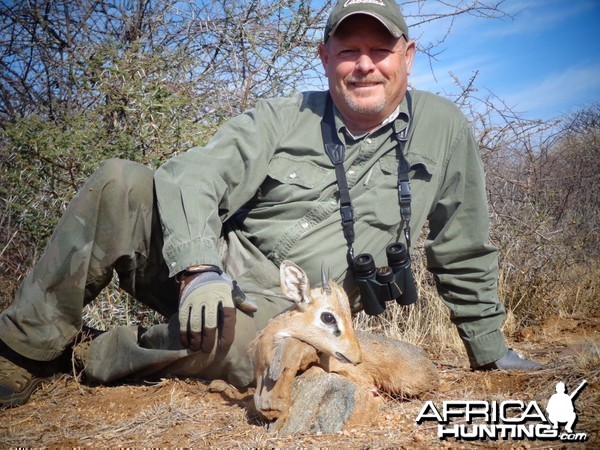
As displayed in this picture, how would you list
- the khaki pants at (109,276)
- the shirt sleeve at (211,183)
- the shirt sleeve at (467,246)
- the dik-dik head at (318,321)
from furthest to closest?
1. the shirt sleeve at (467,246)
2. the khaki pants at (109,276)
3. the shirt sleeve at (211,183)
4. the dik-dik head at (318,321)

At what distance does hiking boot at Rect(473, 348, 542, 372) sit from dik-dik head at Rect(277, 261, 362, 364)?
130 centimetres

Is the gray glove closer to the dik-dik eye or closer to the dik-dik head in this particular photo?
the dik-dik head

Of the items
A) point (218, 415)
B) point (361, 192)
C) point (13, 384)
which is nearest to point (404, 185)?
point (361, 192)

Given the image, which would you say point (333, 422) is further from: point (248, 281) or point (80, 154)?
point (80, 154)

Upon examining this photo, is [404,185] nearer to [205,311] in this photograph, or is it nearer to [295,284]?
[295,284]

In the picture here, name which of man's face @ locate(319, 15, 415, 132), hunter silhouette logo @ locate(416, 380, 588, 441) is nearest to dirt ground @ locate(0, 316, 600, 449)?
hunter silhouette logo @ locate(416, 380, 588, 441)

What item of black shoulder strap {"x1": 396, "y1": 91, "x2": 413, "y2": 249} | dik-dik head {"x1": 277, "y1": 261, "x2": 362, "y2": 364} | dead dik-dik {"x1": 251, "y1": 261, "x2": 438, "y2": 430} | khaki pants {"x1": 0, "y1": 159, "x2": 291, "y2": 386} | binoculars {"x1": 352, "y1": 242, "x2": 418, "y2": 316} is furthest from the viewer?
black shoulder strap {"x1": 396, "y1": 91, "x2": 413, "y2": 249}

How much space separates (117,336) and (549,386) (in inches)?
104

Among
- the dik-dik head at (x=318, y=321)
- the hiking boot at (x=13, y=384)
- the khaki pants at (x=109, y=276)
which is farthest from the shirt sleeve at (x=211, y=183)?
the hiking boot at (x=13, y=384)

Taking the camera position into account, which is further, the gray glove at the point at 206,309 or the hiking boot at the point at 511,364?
the hiking boot at the point at 511,364

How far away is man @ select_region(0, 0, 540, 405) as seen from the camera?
3.54 meters

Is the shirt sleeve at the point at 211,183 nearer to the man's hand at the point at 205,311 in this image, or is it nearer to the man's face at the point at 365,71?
the man's hand at the point at 205,311

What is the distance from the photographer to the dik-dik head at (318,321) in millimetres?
3000

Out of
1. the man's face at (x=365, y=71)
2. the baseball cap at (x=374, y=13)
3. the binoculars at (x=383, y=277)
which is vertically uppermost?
the baseball cap at (x=374, y=13)
